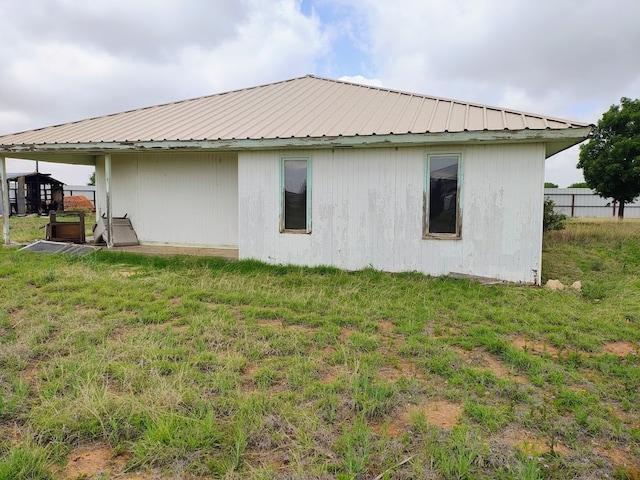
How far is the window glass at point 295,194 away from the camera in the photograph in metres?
7.52

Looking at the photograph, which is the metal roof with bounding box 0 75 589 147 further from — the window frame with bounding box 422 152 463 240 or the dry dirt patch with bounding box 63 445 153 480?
the dry dirt patch with bounding box 63 445 153 480

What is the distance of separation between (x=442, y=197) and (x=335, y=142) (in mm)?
1992

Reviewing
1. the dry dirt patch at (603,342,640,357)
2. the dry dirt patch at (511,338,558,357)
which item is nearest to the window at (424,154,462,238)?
the dry dirt patch at (511,338,558,357)

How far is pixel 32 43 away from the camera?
13.7 meters

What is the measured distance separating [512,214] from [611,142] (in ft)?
43.8

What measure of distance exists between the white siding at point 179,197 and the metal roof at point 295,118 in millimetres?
880

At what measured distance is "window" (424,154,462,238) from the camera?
22.2 ft

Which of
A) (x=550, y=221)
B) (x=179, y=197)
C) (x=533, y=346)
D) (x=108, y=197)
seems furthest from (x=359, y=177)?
(x=550, y=221)

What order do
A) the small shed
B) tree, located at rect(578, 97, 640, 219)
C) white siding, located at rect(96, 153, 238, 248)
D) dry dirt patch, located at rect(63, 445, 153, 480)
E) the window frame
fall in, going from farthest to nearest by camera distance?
the small shed, tree, located at rect(578, 97, 640, 219), white siding, located at rect(96, 153, 238, 248), the window frame, dry dirt patch, located at rect(63, 445, 153, 480)

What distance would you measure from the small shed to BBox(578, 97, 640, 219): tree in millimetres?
27090

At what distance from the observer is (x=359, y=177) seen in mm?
7191

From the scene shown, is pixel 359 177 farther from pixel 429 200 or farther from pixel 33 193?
pixel 33 193

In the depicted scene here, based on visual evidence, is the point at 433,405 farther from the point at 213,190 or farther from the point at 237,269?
the point at 213,190

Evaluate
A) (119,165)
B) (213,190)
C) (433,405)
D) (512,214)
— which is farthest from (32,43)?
(433,405)
